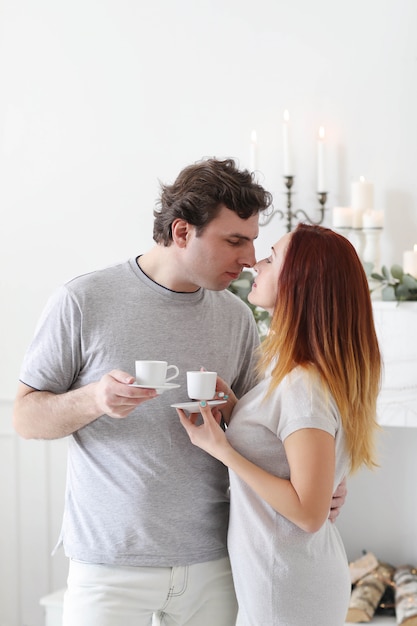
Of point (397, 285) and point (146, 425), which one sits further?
point (397, 285)

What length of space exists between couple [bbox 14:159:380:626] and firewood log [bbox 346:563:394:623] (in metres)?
1.01

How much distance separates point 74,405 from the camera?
6.24 feet

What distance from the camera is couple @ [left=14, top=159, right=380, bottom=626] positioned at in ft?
6.08

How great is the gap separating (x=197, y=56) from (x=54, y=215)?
0.85m

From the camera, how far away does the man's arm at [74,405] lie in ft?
5.78

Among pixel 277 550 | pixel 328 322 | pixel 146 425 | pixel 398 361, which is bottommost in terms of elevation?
pixel 277 550

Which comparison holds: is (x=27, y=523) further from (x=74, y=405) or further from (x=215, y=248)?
(x=215, y=248)

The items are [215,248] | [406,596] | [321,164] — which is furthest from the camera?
[321,164]

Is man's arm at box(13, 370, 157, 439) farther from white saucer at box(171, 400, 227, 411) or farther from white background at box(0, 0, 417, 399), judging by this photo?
white background at box(0, 0, 417, 399)

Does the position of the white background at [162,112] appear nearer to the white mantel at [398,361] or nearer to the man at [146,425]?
the white mantel at [398,361]

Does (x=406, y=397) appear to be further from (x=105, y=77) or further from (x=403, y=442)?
(x=105, y=77)

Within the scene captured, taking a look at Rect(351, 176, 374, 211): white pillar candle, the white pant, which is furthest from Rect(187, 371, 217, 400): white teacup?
Rect(351, 176, 374, 211): white pillar candle

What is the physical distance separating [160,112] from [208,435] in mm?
1926

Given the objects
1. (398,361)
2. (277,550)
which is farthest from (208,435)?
(398,361)
